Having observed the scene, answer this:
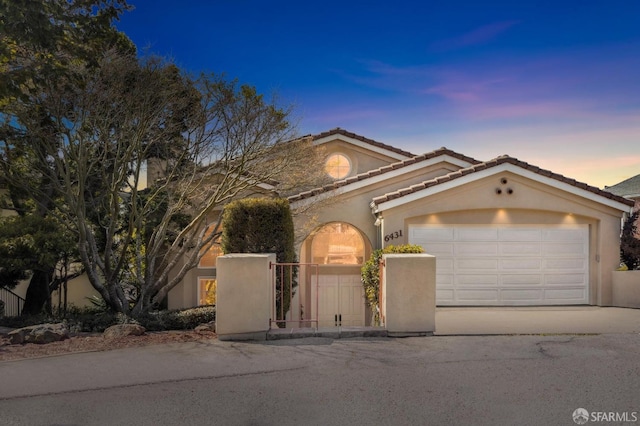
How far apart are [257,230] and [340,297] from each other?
6.17m

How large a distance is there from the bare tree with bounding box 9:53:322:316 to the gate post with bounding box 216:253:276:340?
15.3 feet

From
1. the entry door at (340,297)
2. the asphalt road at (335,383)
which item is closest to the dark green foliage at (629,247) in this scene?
the asphalt road at (335,383)

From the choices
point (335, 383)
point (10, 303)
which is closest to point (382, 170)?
point (335, 383)

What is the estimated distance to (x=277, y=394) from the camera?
617 centimetres

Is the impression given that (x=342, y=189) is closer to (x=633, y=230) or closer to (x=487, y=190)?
(x=487, y=190)

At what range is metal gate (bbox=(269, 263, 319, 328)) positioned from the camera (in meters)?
10.1

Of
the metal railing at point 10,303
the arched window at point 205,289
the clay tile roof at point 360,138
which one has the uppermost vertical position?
the clay tile roof at point 360,138

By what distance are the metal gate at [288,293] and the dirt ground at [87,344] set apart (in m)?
1.56

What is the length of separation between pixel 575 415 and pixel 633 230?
12.0 metres

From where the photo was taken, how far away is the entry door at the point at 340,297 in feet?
56.4

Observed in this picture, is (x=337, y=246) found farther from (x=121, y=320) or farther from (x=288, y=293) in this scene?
(x=121, y=320)

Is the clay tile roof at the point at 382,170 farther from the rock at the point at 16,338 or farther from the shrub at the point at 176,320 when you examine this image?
the rock at the point at 16,338

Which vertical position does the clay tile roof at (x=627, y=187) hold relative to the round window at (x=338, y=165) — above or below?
below

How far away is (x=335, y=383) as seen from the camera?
656cm
